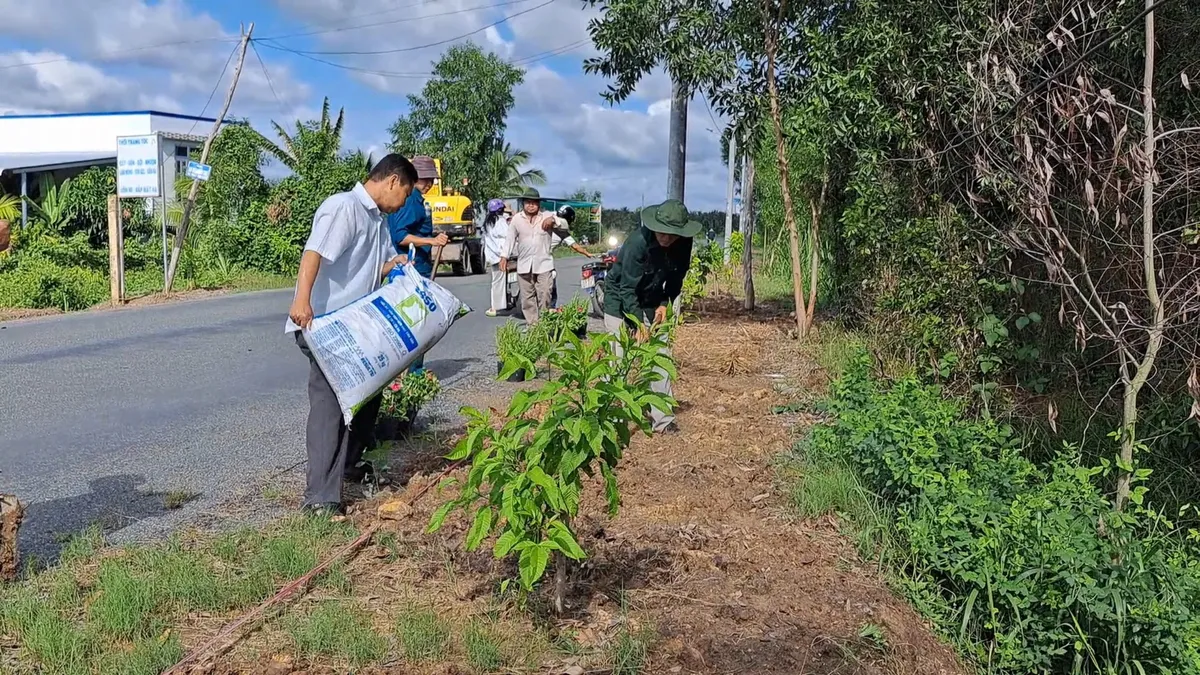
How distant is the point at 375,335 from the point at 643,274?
89.2 inches

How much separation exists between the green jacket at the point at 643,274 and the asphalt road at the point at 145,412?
7.28 ft

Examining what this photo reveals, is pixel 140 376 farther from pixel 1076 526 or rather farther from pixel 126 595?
pixel 1076 526

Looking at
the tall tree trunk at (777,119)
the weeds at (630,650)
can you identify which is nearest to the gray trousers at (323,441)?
the weeds at (630,650)

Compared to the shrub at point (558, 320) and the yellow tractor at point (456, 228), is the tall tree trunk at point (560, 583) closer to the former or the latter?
the shrub at point (558, 320)

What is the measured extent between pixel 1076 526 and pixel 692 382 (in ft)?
15.5

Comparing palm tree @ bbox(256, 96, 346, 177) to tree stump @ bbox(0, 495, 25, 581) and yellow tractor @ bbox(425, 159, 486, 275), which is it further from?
tree stump @ bbox(0, 495, 25, 581)

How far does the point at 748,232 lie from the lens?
46.5ft

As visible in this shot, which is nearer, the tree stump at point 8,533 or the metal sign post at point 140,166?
the tree stump at point 8,533

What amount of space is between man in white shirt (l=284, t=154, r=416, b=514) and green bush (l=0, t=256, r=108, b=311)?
38.9 ft

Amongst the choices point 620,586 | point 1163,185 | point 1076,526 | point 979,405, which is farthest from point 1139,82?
point 620,586

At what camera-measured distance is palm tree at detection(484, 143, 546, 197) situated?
131 ft

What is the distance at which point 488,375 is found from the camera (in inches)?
353

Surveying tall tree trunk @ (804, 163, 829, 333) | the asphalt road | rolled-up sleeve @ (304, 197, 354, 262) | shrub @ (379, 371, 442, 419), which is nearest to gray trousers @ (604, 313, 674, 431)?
shrub @ (379, 371, 442, 419)

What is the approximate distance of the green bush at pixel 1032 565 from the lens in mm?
3434
